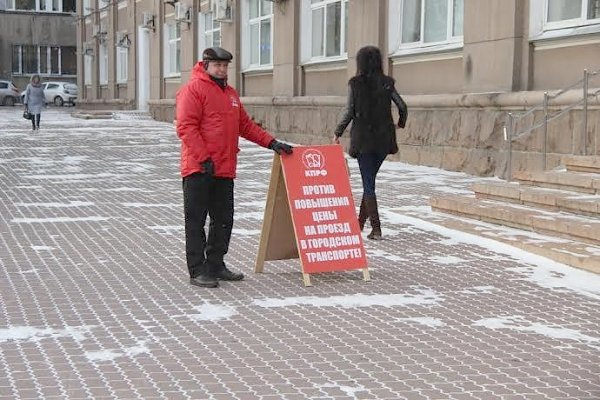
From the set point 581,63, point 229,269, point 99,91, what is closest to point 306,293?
point 229,269

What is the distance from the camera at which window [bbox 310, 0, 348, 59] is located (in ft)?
66.6

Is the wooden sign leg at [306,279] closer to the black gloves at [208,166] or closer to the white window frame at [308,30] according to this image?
the black gloves at [208,166]

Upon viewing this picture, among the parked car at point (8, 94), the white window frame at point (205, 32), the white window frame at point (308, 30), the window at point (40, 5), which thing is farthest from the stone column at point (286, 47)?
the window at point (40, 5)

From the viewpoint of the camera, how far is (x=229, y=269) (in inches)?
307

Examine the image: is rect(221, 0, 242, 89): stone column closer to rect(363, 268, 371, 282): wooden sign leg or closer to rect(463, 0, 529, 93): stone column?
rect(463, 0, 529, 93): stone column

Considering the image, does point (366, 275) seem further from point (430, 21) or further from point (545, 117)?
point (430, 21)

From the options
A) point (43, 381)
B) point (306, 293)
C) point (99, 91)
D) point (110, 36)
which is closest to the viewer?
point (43, 381)

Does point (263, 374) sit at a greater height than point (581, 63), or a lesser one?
lesser

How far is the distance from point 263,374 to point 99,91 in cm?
4208

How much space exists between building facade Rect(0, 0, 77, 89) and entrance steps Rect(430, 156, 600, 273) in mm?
52776

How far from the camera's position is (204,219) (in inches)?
285

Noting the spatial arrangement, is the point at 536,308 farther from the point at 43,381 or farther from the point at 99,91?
the point at 99,91

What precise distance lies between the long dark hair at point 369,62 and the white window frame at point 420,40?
7260mm

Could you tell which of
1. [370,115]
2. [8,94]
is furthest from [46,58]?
[370,115]
